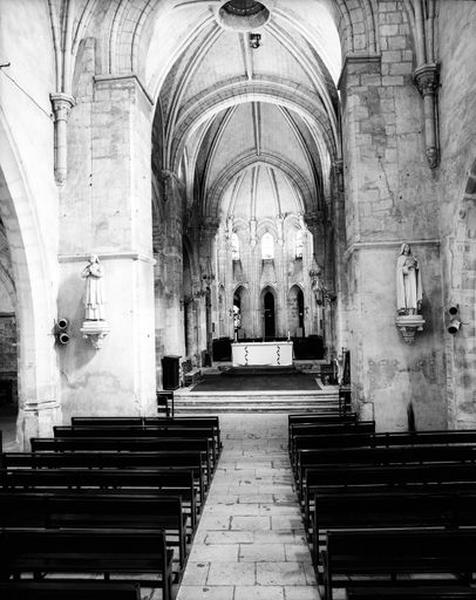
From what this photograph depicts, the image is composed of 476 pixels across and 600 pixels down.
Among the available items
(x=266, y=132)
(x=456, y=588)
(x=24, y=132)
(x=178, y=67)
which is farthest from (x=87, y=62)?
(x=266, y=132)

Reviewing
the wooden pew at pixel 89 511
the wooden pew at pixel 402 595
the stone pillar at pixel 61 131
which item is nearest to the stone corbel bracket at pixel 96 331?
the stone pillar at pixel 61 131

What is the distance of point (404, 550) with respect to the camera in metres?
3.13

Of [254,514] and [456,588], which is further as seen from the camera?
[254,514]

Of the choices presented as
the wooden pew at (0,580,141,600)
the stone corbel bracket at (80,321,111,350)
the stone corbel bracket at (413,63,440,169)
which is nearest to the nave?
the wooden pew at (0,580,141,600)

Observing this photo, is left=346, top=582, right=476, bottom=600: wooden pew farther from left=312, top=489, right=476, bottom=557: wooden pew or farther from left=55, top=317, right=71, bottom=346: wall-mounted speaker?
left=55, top=317, right=71, bottom=346: wall-mounted speaker

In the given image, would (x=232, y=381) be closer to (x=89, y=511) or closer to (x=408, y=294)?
(x=408, y=294)

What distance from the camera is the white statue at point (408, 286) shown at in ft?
28.9

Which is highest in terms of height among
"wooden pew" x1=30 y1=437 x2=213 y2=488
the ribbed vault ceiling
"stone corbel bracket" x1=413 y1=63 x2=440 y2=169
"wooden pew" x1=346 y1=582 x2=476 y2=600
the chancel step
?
the ribbed vault ceiling

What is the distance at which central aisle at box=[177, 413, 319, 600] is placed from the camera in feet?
13.3

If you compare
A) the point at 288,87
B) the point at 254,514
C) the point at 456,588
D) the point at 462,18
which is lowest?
the point at 254,514

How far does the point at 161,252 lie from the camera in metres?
18.1

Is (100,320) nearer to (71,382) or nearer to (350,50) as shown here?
(71,382)

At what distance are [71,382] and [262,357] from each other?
1135 centimetres

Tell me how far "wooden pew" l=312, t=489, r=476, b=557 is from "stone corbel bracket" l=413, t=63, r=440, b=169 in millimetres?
7145
